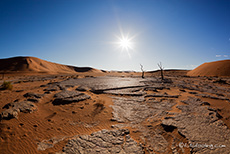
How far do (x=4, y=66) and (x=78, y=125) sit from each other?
67683 mm

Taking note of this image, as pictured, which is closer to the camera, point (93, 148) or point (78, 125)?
point (93, 148)

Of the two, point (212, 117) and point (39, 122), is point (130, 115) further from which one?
point (39, 122)

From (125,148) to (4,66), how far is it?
228ft

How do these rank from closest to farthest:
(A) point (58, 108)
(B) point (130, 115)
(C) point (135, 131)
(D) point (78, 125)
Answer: (C) point (135, 131) < (D) point (78, 125) < (B) point (130, 115) < (A) point (58, 108)

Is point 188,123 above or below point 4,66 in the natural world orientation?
below

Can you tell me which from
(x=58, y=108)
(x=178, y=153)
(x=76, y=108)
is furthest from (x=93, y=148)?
(x=58, y=108)

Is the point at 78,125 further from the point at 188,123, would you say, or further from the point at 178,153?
the point at 188,123

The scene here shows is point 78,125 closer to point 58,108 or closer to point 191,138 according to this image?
point 58,108

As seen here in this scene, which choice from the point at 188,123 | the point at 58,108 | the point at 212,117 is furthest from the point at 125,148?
the point at 58,108

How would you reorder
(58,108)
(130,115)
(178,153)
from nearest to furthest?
(178,153) < (130,115) < (58,108)

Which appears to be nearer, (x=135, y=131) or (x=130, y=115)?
(x=135, y=131)

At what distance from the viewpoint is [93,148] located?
7.54 ft

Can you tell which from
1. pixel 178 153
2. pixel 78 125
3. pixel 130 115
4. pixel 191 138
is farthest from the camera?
pixel 130 115

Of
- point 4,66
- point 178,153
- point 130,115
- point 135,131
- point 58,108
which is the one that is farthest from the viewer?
point 4,66
